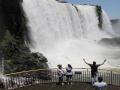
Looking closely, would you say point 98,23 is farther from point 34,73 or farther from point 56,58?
point 34,73

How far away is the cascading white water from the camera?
146 ft

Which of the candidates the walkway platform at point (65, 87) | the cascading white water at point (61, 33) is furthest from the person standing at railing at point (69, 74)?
the cascading white water at point (61, 33)

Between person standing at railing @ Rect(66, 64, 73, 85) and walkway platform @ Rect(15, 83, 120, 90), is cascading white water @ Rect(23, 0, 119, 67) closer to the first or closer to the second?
Result: person standing at railing @ Rect(66, 64, 73, 85)

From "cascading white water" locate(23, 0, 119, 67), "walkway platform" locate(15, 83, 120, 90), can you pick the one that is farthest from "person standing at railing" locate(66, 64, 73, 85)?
"cascading white water" locate(23, 0, 119, 67)

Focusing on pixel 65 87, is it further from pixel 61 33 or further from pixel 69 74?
pixel 61 33

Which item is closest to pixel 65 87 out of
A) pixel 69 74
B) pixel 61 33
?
pixel 69 74

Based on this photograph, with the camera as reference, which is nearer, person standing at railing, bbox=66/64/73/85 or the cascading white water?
person standing at railing, bbox=66/64/73/85

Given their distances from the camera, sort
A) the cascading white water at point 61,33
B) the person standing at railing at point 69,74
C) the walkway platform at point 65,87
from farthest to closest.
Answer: the cascading white water at point 61,33 → the person standing at railing at point 69,74 → the walkway platform at point 65,87

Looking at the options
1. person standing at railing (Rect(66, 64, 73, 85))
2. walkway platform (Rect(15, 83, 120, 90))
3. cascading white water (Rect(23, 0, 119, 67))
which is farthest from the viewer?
cascading white water (Rect(23, 0, 119, 67))

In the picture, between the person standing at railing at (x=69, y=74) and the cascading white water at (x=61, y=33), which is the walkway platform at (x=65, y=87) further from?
the cascading white water at (x=61, y=33)

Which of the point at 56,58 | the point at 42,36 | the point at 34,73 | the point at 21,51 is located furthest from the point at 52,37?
the point at 34,73

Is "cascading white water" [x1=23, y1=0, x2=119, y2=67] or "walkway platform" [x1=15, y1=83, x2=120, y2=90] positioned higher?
"cascading white water" [x1=23, y1=0, x2=119, y2=67]

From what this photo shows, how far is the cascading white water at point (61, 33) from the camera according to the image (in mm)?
44562

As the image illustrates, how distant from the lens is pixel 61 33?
5344cm
